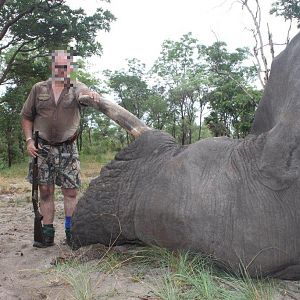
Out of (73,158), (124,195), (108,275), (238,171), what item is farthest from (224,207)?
(73,158)

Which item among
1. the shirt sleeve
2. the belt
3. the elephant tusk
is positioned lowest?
the belt

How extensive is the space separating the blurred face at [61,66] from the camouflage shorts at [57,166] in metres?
0.67

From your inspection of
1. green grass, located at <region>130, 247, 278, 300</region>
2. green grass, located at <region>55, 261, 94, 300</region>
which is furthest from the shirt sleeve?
green grass, located at <region>130, 247, 278, 300</region>

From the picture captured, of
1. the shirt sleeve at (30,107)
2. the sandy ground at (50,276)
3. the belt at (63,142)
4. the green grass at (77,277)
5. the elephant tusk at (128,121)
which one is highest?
the shirt sleeve at (30,107)

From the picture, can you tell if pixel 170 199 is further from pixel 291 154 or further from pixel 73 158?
pixel 73 158

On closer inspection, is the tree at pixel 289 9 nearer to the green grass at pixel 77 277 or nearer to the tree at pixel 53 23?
the tree at pixel 53 23

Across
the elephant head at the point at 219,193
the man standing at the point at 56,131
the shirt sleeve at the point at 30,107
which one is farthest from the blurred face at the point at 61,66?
the elephant head at the point at 219,193

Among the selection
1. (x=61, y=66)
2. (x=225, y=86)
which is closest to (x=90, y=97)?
(x=61, y=66)

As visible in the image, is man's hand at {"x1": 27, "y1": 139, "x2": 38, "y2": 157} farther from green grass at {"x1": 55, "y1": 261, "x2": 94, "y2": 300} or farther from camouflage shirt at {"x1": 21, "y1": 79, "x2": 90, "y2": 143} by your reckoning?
green grass at {"x1": 55, "y1": 261, "x2": 94, "y2": 300}

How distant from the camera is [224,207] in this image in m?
3.13

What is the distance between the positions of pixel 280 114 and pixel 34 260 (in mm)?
2450

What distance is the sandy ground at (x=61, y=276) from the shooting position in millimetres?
3207

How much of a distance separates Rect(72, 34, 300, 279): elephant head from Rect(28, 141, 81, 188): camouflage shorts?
4.52 feet

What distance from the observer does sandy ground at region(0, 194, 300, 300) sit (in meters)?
3.21
